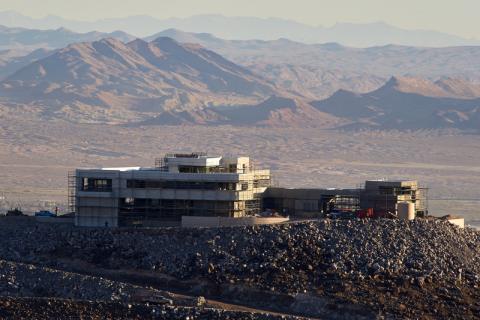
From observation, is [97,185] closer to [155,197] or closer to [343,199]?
[155,197]

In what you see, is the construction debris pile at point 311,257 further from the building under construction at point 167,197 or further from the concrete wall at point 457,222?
the concrete wall at point 457,222

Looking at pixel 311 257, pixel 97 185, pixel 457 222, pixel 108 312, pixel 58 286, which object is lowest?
pixel 108 312

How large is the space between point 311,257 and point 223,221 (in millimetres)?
8821

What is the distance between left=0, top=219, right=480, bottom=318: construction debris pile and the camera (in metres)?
69.1

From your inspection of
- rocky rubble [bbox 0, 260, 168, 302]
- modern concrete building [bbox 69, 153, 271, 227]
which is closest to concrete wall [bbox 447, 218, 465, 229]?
modern concrete building [bbox 69, 153, 271, 227]

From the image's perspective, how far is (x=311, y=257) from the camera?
7250 centimetres

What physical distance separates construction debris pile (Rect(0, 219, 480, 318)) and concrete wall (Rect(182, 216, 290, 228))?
2.89m

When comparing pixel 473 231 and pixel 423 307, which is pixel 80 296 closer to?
pixel 423 307

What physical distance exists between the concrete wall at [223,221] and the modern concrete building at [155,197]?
1.77m

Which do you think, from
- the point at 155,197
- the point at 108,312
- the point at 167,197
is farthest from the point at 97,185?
the point at 108,312

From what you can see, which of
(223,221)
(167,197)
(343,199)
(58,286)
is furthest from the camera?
(343,199)

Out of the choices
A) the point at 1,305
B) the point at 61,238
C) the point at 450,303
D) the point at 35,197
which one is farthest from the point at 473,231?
the point at 35,197

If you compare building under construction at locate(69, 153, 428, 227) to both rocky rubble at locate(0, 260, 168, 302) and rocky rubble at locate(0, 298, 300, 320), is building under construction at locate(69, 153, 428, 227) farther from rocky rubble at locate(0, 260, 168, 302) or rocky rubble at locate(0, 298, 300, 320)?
rocky rubble at locate(0, 298, 300, 320)

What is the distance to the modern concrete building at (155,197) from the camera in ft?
272
